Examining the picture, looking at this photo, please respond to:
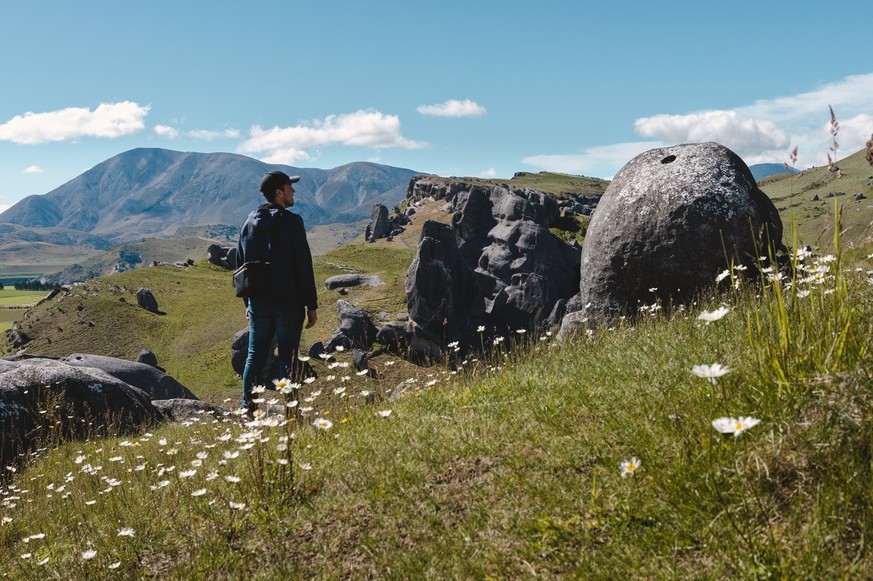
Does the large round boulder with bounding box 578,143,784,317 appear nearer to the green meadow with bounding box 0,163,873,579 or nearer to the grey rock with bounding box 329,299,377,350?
the green meadow with bounding box 0,163,873,579

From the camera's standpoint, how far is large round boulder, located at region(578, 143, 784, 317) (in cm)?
1237

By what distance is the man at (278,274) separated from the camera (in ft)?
28.2

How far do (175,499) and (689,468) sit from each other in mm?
4493

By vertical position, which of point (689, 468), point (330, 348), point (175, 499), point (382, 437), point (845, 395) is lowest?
point (330, 348)

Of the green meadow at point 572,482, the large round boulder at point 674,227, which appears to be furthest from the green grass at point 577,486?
the large round boulder at point 674,227

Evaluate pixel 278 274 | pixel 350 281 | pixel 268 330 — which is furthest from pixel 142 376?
pixel 350 281

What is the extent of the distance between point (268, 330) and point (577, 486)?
5966 millimetres

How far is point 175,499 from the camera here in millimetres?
5605

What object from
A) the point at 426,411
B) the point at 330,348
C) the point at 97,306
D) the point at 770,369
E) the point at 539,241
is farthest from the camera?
the point at 97,306

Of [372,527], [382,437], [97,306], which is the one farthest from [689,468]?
[97,306]

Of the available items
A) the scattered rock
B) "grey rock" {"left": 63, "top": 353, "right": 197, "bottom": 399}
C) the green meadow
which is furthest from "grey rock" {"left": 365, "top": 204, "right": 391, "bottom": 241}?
the green meadow

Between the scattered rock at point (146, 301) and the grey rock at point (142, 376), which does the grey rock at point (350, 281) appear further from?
the grey rock at point (142, 376)

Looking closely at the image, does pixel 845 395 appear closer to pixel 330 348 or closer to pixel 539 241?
pixel 330 348

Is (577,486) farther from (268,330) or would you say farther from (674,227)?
(674,227)
